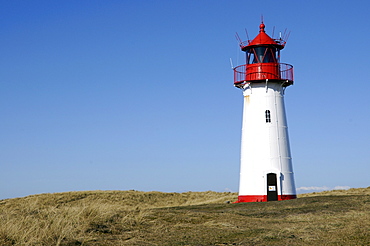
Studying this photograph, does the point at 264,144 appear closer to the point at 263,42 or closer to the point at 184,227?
the point at 263,42

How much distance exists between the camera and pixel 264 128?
27938mm

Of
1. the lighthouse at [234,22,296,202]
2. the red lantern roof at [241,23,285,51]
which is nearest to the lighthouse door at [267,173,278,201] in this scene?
the lighthouse at [234,22,296,202]

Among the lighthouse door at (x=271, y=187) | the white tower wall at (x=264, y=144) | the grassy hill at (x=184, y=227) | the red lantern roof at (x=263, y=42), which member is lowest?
the grassy hill at (x=184, y=227)

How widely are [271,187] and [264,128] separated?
352cm

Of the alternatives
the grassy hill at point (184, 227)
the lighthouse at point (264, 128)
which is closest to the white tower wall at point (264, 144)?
the lighthouse at point (264, 128)

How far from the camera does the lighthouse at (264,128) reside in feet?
90.2

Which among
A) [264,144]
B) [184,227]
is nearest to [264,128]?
[264,144]

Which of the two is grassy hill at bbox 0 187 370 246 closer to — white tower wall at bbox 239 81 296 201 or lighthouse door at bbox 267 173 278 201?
lighthouse door at bbox 267 173 278 201

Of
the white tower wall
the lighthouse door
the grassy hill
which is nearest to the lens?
the grassy hill

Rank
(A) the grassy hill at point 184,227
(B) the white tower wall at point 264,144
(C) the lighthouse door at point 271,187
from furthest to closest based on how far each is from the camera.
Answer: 1. (B) the white tower wall at point 264,144
2. (C) the lighthouse door at point 271,187
3. (A) the grassy hill at point 184,227

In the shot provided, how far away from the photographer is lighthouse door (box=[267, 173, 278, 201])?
89.7 ft

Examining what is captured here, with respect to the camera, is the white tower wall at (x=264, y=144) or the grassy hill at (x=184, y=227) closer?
the grassy hill at (x=184, y=227)

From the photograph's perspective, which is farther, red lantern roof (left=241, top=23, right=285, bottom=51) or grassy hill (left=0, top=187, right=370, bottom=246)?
red lantern roof (left=241, top=23, right=285, bottom=51)

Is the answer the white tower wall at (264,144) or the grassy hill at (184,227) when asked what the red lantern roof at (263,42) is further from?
the grassy hill at (184,227)
